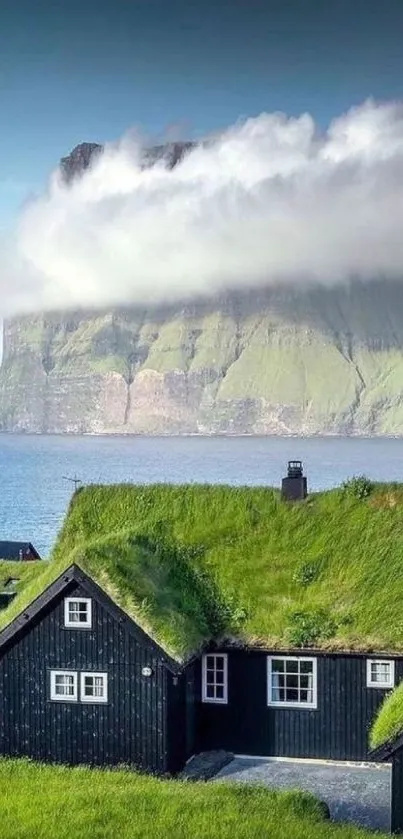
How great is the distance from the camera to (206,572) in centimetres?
3234

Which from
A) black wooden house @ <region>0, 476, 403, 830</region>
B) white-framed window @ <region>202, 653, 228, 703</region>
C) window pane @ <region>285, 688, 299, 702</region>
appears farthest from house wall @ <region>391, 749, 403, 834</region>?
white-framed window @ <region>202, 653, 228, 703</region>

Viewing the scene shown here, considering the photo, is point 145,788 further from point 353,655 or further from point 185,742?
point 353,655

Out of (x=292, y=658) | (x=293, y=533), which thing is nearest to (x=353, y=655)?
(x=292, y=658)

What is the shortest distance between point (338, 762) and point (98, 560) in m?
9.36

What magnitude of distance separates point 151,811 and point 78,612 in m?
7.18

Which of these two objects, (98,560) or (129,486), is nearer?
(98,560)

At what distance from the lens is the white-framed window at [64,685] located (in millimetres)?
28844

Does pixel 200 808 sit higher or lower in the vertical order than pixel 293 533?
lower

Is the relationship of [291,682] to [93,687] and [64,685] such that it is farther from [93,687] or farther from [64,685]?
[64,685]

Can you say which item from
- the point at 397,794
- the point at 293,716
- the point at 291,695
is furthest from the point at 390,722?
the point at 293,716

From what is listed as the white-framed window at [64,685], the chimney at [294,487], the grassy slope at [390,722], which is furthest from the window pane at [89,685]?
the chimney at [294,487]

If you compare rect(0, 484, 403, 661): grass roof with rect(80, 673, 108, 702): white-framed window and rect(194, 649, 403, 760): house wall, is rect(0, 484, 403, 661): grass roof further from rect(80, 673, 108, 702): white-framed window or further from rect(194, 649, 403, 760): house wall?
rect(80, 673, 108, 702): white-framed window

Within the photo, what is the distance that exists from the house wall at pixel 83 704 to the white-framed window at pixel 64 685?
15 centimetres

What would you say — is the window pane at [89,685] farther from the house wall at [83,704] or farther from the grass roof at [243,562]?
the grass roof at [243,562]
